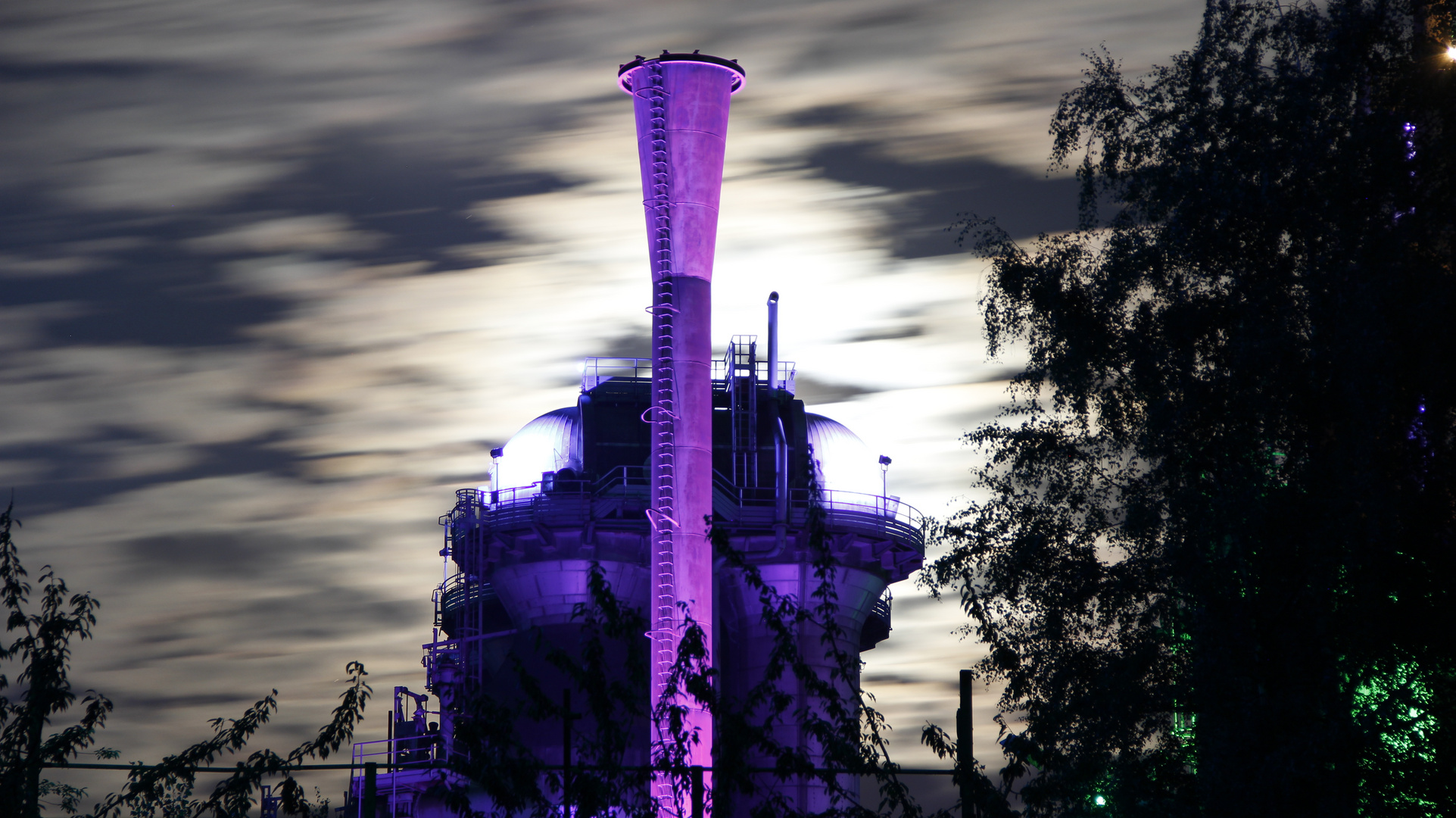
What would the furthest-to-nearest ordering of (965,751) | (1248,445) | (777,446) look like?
(777,446) → (1248,445) → (965,751)

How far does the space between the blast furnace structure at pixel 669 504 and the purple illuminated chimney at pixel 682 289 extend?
5 centimetres

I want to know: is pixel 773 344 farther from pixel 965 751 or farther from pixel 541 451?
pixel 965 751

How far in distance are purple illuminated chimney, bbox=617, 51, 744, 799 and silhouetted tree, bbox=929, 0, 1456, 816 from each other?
46.5 ft

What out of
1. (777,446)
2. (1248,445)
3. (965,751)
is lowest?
(965,751)

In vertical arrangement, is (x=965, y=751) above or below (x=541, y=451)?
below

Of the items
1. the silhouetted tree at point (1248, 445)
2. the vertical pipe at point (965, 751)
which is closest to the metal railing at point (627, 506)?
the silhouetted tree at point (1248, 445)

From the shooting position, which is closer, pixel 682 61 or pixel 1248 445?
pixel 1248 445

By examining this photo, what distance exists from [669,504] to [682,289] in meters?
6.01

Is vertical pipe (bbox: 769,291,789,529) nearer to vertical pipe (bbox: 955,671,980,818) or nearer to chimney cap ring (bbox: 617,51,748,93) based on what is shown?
chimney cap ring (bbox: 617,51,748,93)

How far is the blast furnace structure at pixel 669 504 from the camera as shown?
42.5 metres

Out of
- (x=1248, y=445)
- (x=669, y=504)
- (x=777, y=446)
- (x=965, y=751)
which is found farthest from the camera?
(x=777, y=446)

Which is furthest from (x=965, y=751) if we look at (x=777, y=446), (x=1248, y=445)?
(x=777, y=446)

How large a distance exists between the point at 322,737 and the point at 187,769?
5.45 ft

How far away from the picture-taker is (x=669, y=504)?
41969 mm
